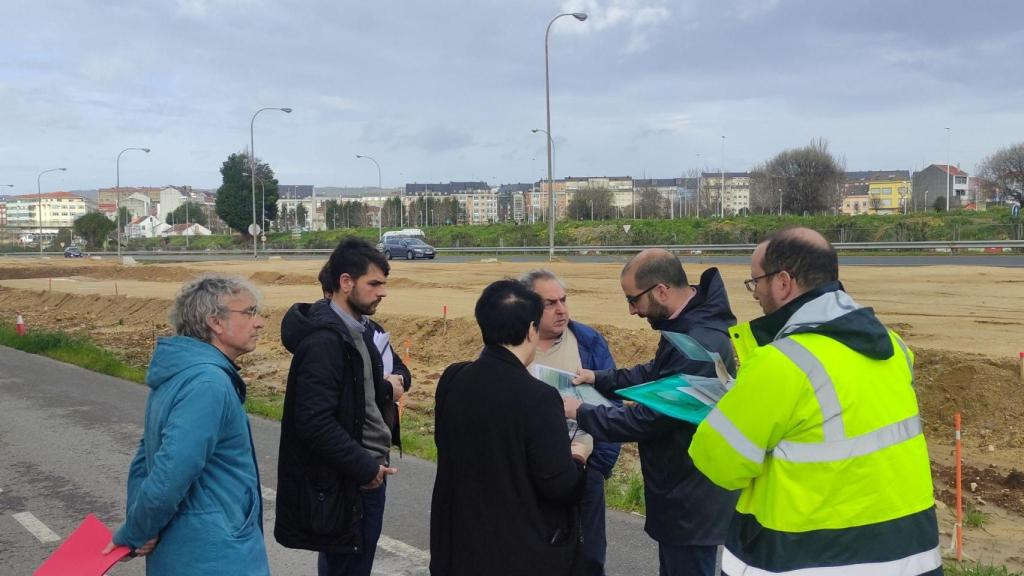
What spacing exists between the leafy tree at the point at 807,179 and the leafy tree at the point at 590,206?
64.7ft

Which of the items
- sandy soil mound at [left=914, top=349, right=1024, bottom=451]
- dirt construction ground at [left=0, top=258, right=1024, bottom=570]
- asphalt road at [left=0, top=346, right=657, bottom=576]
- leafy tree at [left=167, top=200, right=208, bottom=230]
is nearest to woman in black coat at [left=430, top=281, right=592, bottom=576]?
asphalt road at [left=0, top=346, right=657, bottom=576]

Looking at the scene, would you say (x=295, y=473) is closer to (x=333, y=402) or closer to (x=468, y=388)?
(x=333, y=402)

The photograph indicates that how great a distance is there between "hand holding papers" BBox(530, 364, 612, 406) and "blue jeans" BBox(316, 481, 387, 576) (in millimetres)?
892

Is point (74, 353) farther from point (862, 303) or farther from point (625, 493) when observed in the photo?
point (862, 303)

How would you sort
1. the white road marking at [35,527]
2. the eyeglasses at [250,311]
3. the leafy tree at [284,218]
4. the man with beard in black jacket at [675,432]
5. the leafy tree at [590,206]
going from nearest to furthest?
the eyeglasses at [250,311] → the man with beard in black jacket at [675,432] → the white road marking at [35,527] → the leafy tree at [590,206] → the leafy tree at [284,218]

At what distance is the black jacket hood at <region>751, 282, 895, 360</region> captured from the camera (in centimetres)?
237

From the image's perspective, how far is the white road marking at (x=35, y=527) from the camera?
5.78 metres

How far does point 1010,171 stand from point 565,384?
71.6 m

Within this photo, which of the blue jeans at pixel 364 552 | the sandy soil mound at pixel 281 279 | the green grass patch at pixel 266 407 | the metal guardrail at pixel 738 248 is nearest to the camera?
the blue jeans at pixel 364 552

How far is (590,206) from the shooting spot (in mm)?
89375

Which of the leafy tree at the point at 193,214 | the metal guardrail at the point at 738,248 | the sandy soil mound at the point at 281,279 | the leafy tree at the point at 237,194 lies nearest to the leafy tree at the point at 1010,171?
the metal guardrail at the point at 738,248

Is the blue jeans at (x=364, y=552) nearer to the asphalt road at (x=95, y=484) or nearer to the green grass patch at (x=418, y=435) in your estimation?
the asphalt road at (x=95, y=484)

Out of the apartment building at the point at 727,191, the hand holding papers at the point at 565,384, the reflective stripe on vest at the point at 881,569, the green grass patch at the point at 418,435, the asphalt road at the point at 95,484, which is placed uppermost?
the apartment building at the point at 727,191

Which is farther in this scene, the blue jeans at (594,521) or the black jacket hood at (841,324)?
the blue jeans at (594,521)
